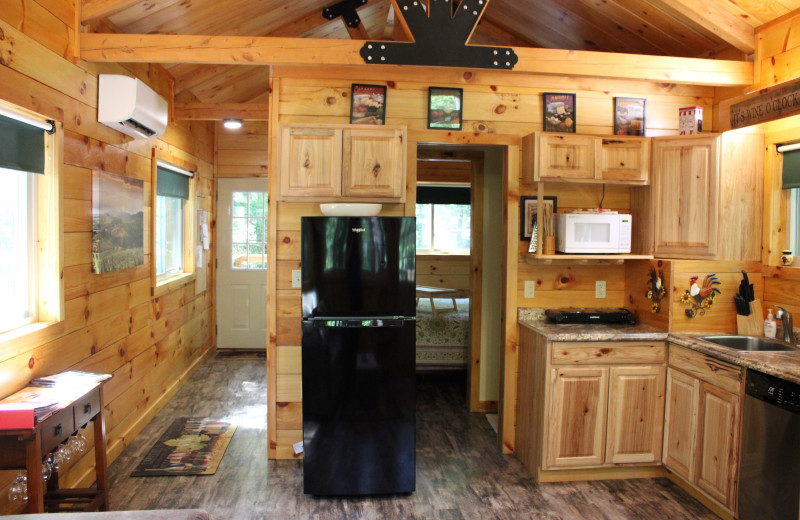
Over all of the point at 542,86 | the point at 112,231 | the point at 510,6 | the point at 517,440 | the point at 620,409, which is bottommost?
the point at 517,440

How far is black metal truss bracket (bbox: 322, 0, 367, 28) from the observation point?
431 cm

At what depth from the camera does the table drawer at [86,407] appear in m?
2.40

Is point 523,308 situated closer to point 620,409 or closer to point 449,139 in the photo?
point 620,409

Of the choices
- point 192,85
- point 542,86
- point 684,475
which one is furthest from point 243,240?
point 684,475

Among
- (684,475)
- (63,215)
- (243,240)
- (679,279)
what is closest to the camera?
(63,215)

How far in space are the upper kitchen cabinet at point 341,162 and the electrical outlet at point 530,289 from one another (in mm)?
1097

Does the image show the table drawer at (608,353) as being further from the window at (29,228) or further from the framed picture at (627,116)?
the window at (29,228)

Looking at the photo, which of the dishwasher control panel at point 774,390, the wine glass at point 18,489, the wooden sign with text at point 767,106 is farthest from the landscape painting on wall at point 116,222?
the wooden sign with text at point 767,106

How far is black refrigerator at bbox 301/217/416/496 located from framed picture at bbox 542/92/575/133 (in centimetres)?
130

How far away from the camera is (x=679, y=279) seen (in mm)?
3213

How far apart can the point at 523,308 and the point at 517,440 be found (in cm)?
88

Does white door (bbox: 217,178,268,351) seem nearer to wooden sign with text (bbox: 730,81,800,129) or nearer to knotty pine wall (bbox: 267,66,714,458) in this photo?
knotty pine wall (bbox: 267,66,714,458)

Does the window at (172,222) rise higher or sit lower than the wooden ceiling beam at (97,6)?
lower

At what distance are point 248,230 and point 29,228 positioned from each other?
3749 millimetres
